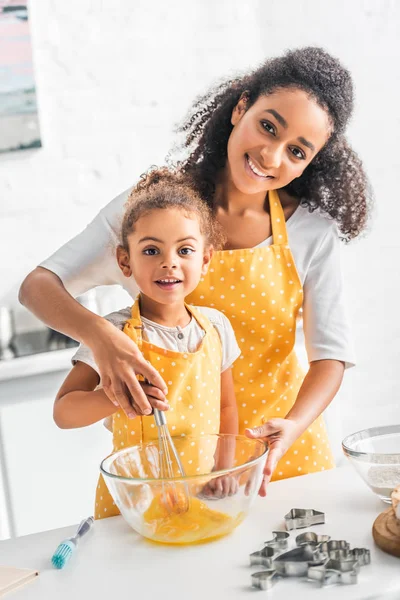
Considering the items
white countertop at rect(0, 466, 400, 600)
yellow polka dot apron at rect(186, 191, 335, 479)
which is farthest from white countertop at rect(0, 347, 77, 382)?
white countertop at rect(0, 466, 400, 600)

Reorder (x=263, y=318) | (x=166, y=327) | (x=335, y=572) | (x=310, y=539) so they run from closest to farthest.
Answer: (x=335, y=572) → (x=310, y=539) → (x=166, y=327) → (x=263, y=318)

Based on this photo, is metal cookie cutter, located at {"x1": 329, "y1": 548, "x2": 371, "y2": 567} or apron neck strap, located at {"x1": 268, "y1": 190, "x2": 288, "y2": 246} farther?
apron neck strap, located at {"x1": 268, "y1": 190, "x2": 288, "y2": 246}

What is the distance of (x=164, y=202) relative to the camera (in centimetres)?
130

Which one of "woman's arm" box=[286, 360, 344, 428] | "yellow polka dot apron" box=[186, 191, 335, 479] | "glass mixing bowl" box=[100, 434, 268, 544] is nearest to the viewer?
"glass mixing bowl" box=[100, 434, 268, 544]

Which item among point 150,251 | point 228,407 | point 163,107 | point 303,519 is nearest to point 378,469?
point 303,519

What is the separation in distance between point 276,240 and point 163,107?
53.6 inches

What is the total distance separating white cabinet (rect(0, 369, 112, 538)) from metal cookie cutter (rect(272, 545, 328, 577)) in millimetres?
1396

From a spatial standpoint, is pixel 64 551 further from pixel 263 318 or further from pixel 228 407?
pixel 263 318

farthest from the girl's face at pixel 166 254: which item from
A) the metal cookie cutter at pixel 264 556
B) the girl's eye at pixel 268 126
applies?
the metal cookie cutter at pixel 264 556

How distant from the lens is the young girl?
126cm

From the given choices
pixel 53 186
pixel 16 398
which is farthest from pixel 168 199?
pixel 53 186

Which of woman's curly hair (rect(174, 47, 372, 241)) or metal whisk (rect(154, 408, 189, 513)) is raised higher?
woman's curly hair (rect(174, 47, 372, 241))

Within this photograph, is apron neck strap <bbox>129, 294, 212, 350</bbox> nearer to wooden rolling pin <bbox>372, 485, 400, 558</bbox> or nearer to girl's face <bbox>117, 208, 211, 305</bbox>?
girl's face <bbox>117, 208, 211, 305</bbox>

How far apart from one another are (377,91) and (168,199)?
5.33ft
